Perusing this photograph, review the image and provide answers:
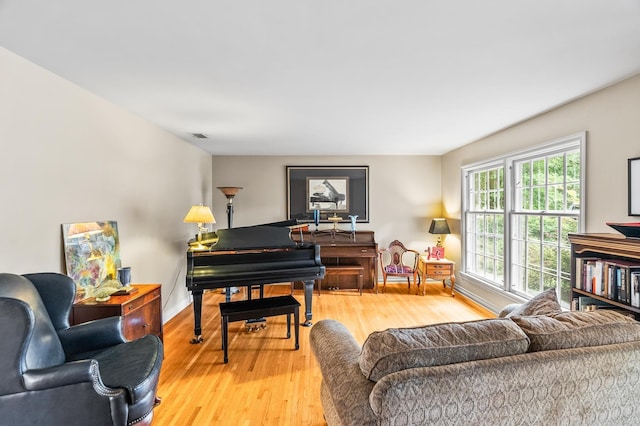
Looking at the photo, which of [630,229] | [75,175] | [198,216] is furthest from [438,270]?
[75,175]

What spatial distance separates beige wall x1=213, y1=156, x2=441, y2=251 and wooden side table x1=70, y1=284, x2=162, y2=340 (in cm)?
310

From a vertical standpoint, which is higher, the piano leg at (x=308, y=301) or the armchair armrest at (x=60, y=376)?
the armchair armrest at (x=60, y=376)

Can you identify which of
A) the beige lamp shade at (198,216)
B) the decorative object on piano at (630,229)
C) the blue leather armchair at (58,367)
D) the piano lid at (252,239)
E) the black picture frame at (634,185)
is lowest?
the blue leather armchair at (58,367)

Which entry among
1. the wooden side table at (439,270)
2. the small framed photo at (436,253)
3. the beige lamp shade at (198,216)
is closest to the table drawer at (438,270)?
the wooden side table at (439,270)

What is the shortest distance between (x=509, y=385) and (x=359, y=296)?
3.93 m

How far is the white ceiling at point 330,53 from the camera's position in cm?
156

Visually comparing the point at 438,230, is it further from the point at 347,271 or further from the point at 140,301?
the point at 140,301

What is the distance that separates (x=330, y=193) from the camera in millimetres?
5883

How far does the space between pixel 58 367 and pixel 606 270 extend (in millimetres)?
3287

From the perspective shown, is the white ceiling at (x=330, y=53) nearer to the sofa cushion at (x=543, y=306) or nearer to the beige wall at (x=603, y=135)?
the beige wall at (x=603, y=135)

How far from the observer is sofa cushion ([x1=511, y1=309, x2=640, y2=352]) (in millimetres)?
1349

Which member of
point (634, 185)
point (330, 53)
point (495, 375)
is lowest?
point (495, 375)

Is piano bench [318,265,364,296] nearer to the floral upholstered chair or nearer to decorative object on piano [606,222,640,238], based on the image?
the floral upholstered chair

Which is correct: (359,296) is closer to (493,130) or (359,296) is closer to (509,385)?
(493,130)
